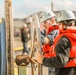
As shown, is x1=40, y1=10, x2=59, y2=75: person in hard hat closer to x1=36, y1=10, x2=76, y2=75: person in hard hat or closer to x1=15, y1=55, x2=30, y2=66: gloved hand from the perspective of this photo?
x1=15, y1=55, x2=30, y2=66: gloved hand

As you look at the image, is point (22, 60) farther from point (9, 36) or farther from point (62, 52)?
point (62, 52)

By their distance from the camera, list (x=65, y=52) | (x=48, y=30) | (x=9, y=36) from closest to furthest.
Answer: (x=65, y=52) → (x=9, y=36) → (x=48, y=30)

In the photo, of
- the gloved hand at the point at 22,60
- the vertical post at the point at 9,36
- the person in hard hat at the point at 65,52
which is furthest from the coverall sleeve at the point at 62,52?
the gloved hand at the point at 22,60

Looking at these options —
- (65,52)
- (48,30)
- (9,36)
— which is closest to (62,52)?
(65,52)

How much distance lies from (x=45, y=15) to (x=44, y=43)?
521mm

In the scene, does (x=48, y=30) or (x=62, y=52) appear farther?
(x=48, y=30)

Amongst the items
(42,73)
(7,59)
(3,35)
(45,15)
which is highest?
(45,15)

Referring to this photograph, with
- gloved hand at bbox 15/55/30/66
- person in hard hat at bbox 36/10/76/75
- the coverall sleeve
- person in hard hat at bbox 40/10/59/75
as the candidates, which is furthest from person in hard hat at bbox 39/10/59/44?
the coverall sleeve

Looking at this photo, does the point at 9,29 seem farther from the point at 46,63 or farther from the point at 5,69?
the point at 46,63

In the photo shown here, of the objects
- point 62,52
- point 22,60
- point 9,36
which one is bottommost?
point 22,60

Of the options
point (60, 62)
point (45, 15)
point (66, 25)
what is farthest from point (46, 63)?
point (45, 15)

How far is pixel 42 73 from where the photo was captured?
18.7ft

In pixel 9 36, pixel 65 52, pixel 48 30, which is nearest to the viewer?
pixel 65 52

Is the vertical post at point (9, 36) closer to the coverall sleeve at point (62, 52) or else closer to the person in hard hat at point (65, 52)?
the person in hard hat at point (65, 52)
